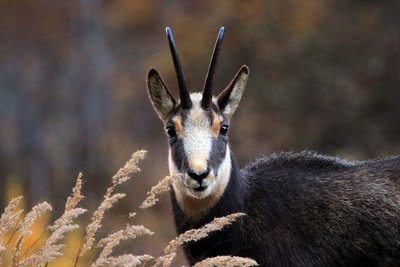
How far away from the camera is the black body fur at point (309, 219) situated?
10250mm

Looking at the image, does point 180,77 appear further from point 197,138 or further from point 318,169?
point 318,169

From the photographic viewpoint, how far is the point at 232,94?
10781 mm

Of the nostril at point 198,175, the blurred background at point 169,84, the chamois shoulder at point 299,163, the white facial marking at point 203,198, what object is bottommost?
the nostril at point 198,175

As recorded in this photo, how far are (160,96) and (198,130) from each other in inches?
28.8

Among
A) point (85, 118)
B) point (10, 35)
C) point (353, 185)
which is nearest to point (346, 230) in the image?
point (353, 185)

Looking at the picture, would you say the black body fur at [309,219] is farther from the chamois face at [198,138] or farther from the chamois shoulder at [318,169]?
the chamois face at [198,138]

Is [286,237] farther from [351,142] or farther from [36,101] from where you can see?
Answer: [36,101]

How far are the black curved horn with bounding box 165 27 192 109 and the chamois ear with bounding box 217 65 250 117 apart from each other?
1.10 feet

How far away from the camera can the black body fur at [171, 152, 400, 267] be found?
10250mm

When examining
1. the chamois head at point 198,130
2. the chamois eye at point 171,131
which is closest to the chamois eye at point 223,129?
the chamois head at point 198,130

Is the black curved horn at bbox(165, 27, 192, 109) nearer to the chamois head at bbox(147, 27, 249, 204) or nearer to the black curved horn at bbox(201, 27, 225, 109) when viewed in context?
the chamois head at bbox(147, 27, 249, 204)

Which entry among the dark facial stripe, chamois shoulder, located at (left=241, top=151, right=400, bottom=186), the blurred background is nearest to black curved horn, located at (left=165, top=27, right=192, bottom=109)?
the dark facial stripe

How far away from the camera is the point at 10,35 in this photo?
43562 mm

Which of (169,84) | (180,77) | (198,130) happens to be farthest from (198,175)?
(169,84)
